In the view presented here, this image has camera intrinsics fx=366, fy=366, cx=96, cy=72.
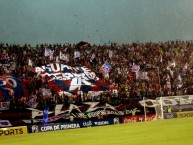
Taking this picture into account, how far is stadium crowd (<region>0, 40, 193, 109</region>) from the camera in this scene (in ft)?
121

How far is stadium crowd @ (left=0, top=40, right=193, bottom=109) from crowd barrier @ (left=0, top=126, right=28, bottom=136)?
3.42 meters

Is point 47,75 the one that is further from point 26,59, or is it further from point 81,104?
point 81,104

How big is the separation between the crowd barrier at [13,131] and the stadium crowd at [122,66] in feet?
11.2

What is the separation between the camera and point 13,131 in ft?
96.5

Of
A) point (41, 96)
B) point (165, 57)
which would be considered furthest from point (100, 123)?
point (165, 57)

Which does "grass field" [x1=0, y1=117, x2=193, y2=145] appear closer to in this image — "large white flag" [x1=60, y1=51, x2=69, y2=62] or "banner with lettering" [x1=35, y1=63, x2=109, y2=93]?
"banner with lettering" [x1=35, y1=63, x2=109, y2=93]

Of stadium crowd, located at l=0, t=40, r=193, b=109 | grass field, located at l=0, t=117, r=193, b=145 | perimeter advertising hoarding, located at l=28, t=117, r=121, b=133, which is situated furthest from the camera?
stadium crowd, located at l=0, t=40, r=193, b=109

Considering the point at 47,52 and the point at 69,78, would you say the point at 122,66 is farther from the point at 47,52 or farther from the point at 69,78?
the point at 47,52

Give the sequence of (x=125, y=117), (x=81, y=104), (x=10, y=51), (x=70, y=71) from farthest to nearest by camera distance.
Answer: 1. (x=70, y=71)
2. (x=10, y=51)
3. (x=125, y=117)
4. (x=81, y=104)

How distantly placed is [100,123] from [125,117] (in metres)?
2.81

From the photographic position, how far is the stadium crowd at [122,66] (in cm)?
3688

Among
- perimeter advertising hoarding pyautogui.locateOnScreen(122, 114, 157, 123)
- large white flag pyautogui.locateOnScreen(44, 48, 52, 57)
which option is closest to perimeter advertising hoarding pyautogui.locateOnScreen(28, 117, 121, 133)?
perimeter advertising hoarding pyautogui.locateOnScreen(122, 114, 157, 123)

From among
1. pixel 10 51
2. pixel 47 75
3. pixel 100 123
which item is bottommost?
pixel 100 123

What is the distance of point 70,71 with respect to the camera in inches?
1684
